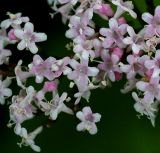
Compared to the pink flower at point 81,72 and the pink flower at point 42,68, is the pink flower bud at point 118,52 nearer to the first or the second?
the pink flower at point 81,72

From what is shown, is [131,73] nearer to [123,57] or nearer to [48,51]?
[123,57]

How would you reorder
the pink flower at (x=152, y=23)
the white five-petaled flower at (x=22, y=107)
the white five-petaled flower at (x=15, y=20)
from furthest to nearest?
the white five-petaled flower at (x=15, y=20) → the white five-petaled flower at (x=22, y=107) → the pink flower at (x=152, y=23)

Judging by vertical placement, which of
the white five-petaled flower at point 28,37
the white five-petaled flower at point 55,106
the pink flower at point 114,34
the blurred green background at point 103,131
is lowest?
the blurred green background at point 103,131

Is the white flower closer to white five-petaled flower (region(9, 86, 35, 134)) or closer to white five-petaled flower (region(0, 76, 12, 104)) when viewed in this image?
white five-petaled flower (region(9, 86, 35, 134))

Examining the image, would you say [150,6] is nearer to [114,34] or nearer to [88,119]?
[114,34]

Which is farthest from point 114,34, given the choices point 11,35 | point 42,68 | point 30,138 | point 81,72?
point 30,138

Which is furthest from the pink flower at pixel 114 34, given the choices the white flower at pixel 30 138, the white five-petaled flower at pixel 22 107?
the white flower at pixel 30 138

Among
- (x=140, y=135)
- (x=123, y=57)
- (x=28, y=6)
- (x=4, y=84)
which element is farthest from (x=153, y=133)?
(x=28, y=6)
